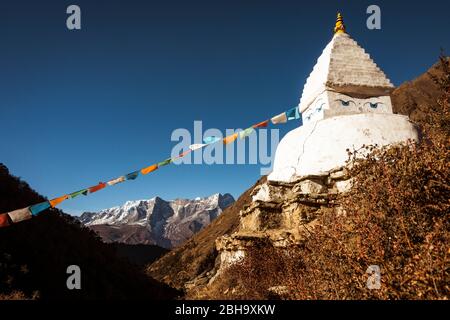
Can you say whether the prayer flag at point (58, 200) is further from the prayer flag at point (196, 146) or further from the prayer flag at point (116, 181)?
the prayer flag at point (196, 146)

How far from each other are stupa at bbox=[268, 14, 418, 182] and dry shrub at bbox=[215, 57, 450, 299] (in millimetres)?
2370

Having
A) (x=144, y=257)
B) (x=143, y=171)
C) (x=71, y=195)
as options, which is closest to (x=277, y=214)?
(x=143, y=171)

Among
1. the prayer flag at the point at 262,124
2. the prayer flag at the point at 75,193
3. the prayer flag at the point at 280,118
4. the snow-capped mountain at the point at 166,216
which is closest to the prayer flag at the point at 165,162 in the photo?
the prayer flag at the point at 75,193

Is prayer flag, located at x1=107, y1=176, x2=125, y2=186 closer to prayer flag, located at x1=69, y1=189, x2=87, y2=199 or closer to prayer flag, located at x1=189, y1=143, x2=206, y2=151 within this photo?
prayer flag, located at x1=69, y1=189, x2=87, y2=199

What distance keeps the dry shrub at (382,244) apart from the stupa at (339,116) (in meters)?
2.37

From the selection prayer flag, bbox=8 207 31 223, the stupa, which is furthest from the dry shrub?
prayer flag, bbox=8 207 31 223

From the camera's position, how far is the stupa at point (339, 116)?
12.1 metres

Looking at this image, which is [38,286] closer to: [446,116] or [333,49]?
[446,116]

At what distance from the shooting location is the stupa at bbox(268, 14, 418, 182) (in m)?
12.1

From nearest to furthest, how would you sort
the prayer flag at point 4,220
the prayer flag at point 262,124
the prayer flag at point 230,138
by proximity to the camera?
the prayer flag at point 4,220, the prayer flag at point 230,138, the prayer flag at point 262,124

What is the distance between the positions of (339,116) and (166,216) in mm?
165659

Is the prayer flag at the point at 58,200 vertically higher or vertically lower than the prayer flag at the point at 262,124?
lower

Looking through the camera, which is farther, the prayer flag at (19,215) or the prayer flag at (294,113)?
the prayer flag at (294,113)

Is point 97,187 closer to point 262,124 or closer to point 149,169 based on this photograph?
point 149,169
